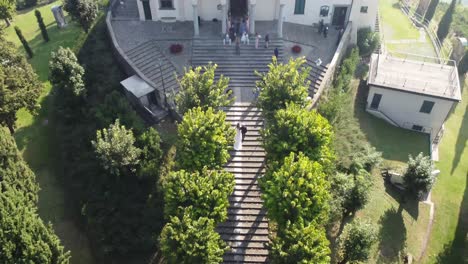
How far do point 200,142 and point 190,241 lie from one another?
6.92 metres

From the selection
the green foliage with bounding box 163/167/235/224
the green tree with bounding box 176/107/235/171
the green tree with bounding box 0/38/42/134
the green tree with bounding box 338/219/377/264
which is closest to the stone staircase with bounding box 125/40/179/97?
the green tree with bounding box 0/38/42/134

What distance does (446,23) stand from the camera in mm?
55969

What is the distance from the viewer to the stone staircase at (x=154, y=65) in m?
37.8

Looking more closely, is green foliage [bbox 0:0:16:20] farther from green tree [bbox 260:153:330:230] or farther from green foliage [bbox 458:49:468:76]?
green foliage [bbox 458:49:468:76]

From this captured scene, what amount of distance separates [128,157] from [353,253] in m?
18.0

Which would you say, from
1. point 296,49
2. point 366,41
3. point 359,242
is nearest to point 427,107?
point 366,41

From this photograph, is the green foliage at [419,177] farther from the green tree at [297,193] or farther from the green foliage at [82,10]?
the green foliage at [82,10]

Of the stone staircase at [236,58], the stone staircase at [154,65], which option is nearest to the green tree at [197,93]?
the stone staircase at [154,65]

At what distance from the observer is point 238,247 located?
27531 millimetres

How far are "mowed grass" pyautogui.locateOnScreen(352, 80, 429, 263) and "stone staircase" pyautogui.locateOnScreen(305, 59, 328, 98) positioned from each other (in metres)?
6.05

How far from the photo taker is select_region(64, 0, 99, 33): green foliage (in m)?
40.7

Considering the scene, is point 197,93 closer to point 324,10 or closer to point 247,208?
point 247,208

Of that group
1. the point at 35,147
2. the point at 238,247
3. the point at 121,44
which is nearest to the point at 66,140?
the point at 35,147

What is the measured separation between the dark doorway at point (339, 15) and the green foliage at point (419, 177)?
2098 centimetres
